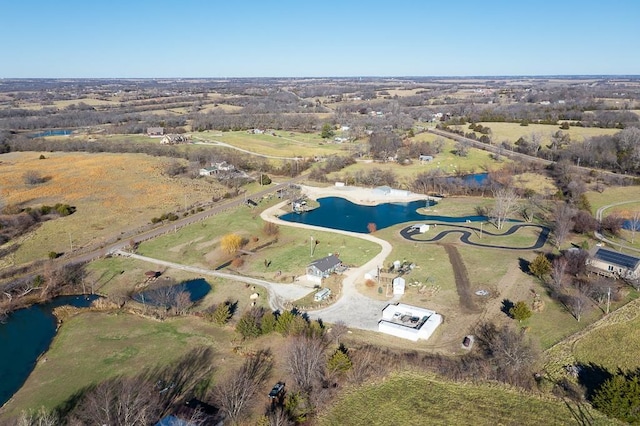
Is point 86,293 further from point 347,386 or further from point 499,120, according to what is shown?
point 499,120

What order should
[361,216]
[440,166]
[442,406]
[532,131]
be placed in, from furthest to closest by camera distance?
[532,131] → [440,166] → [361,216] → [442,406]

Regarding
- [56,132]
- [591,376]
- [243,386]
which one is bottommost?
[56,132]

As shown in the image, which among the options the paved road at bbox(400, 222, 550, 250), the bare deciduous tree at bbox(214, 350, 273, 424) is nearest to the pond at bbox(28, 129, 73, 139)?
the paved road at bbox(400, 222, 550, 250)

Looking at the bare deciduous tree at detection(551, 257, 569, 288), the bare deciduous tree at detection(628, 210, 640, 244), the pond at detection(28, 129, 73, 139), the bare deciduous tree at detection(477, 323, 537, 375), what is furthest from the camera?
the pond at detection(28, 129, 73, 139)

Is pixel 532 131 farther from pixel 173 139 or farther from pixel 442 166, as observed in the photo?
pixel 173 139

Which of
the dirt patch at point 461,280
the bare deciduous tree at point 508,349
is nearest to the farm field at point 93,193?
the dirt patch at point 461,280

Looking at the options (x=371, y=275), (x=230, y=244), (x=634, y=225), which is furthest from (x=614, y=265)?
(x=230, y=244)

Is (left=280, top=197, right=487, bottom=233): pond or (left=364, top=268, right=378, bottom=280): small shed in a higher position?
(left=364, top=268, right=378, bottom=280): small shed

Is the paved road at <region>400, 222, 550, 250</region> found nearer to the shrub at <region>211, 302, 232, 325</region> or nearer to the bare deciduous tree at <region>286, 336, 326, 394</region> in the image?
the shrub at <region>211, 302, 232, 325</region>
